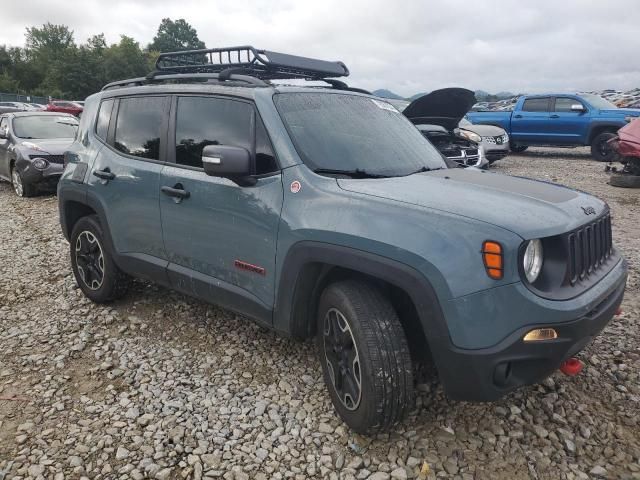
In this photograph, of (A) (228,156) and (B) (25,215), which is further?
(B) (25,215)

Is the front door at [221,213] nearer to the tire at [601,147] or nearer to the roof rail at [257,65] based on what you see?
the roof rail at [257,65]

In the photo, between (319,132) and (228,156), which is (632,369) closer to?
(319,132)

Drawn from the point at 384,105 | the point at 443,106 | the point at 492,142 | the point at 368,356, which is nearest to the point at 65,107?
the point at 492,142

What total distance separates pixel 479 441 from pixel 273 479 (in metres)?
1.10

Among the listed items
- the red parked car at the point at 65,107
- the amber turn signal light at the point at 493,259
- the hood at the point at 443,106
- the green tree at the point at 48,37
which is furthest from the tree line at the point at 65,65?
the amber turn signal light at the point at 493,259

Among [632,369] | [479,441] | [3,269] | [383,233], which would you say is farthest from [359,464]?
[3,269]

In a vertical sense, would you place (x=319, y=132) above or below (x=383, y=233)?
above

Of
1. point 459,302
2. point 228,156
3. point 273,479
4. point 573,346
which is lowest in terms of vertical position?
point 273,479

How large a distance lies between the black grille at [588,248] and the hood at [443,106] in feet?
17.2

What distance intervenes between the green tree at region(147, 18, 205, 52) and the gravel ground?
11401cm

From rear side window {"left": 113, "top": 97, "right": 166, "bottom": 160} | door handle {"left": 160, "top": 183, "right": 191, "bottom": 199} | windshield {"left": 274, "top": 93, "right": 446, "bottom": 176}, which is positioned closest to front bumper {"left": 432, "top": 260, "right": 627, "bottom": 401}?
windshield {"left": 274, "top": 93, "right": 446, "bottom": 176}

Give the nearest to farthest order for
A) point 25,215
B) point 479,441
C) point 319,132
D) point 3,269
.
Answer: point 479,441 → point 319,132 → point 3,269 → point 25,215

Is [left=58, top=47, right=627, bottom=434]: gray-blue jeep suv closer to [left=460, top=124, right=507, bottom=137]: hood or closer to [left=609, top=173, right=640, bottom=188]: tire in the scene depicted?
[left=609, top=173, right=640, bottom=188]: tire

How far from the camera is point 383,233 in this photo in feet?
7.68
